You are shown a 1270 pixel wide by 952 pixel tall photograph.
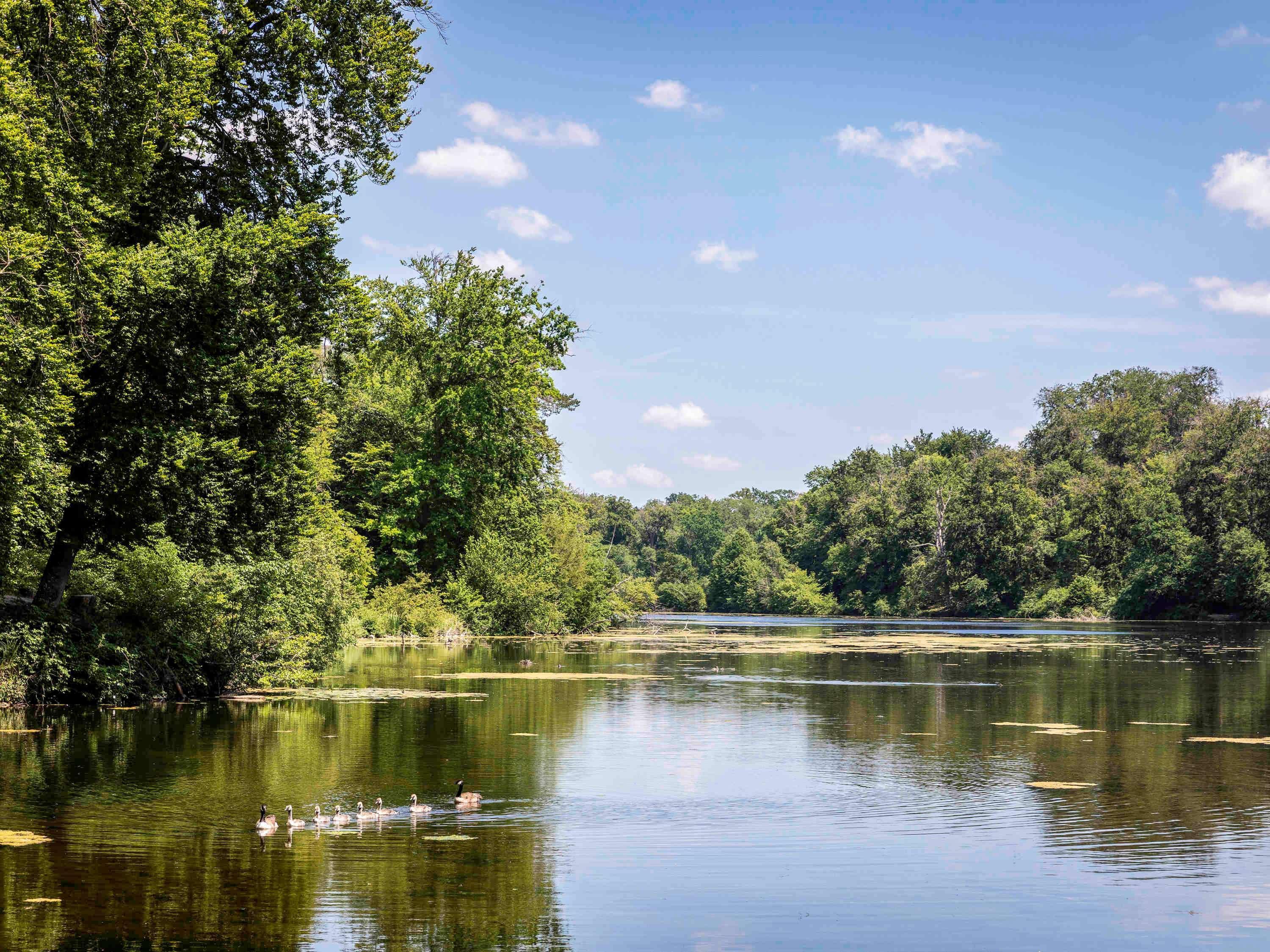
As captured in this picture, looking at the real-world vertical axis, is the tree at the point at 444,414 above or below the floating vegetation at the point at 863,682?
above

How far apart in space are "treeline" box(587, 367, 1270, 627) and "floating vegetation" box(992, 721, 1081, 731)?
6389cm

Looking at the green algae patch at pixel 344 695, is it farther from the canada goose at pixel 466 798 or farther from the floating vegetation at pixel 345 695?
Result: the canada goose at pixel 466 798

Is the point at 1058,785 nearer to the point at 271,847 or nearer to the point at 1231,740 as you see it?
the point at 1231,740

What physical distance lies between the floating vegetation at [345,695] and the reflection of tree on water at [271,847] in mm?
5370

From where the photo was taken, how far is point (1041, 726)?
24562 millimetres

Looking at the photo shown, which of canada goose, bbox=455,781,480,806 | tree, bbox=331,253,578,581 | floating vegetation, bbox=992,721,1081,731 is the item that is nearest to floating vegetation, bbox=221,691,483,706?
floating vegetation, bbox=992,721,1081,731

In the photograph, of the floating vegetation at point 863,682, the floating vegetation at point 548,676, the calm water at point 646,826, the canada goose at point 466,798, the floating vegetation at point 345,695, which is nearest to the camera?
the calm water at point 646,826

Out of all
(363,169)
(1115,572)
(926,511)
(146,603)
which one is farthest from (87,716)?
(926,511)

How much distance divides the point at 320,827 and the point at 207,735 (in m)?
8.59

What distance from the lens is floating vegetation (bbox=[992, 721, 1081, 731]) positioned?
24.1 m

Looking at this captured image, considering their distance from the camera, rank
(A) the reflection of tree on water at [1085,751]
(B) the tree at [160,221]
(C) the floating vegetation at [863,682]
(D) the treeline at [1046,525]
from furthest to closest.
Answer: (D) the treeline at [1046,525] → (C) the floating vegetation at [863,682] → (B) the tree at [160,221] → (A) the reflection of tree on water at [1085,751]

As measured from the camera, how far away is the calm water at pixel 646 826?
10312 mm

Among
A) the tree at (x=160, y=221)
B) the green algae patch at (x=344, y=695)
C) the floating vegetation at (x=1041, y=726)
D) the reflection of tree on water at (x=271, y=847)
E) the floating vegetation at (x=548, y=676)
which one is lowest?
the floating vegetation at (x=548, y=676)

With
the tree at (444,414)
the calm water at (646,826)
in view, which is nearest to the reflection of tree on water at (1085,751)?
the calm water at (646,826)
